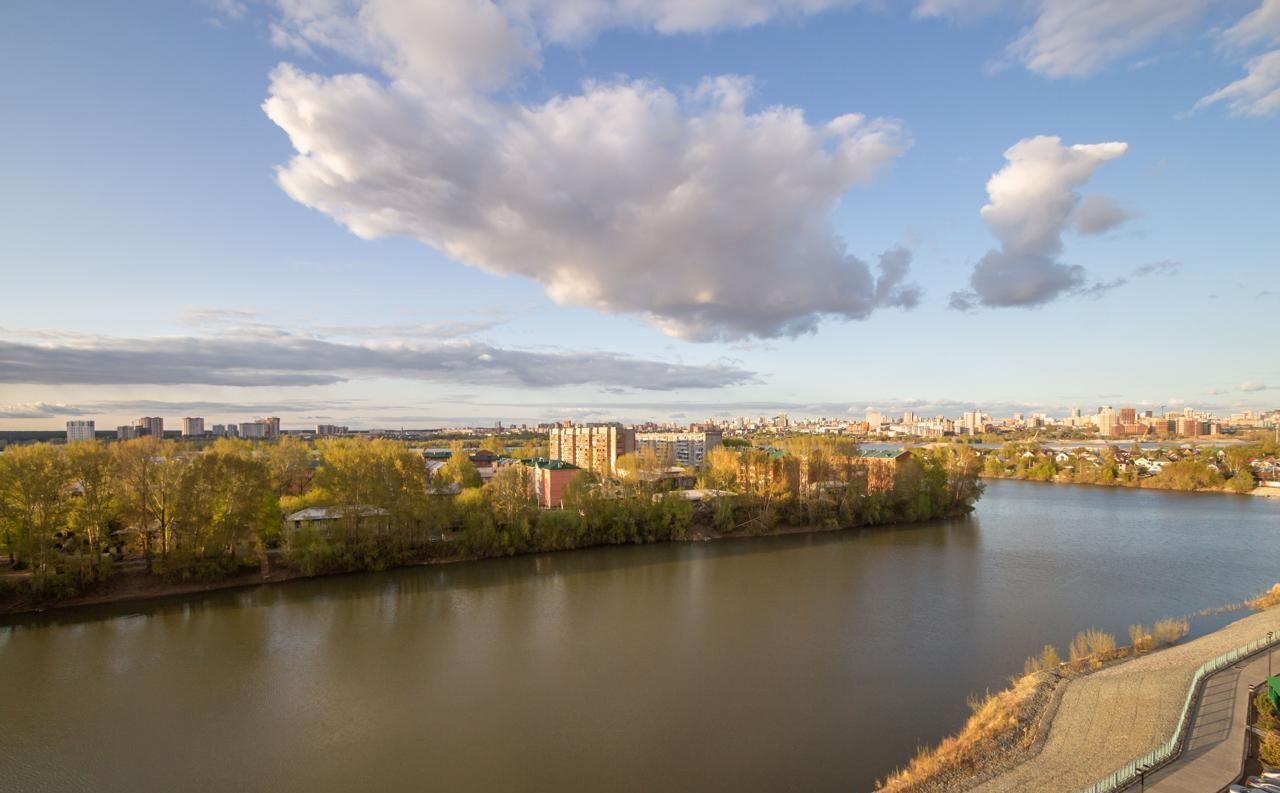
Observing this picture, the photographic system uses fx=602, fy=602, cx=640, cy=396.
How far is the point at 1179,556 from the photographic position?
1741 cm

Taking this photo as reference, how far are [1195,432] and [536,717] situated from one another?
124m

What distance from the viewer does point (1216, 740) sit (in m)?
5.97

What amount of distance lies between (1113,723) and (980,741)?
154 cm

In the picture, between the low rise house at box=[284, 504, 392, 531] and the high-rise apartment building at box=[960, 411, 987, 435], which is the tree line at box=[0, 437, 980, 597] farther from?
the high-rise apartment building at box=[960, 411, 987, 435]

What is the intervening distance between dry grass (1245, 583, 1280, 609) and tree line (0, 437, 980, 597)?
11655 millimetres

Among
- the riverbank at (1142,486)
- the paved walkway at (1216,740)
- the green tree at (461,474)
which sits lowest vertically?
the riverbank at (1142,486)

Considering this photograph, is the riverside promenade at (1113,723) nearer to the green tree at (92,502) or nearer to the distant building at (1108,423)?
the green tree at (92,502)

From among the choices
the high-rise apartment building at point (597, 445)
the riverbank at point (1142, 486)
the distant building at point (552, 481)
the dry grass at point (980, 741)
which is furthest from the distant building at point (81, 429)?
the riverbank at point (1142, 486)

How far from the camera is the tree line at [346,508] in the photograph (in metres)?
13.4

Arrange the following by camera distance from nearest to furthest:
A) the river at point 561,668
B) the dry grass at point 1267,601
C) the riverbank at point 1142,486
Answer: the river at point 561,668
the dry grass at point 1267,601
the riverbank at point 1142,486

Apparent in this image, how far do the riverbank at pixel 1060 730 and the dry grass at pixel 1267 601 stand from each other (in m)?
5.38

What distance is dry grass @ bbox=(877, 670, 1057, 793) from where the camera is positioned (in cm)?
592

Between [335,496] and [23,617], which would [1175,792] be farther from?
[23,617]

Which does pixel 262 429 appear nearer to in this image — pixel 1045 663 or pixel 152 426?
pixel 152 426
